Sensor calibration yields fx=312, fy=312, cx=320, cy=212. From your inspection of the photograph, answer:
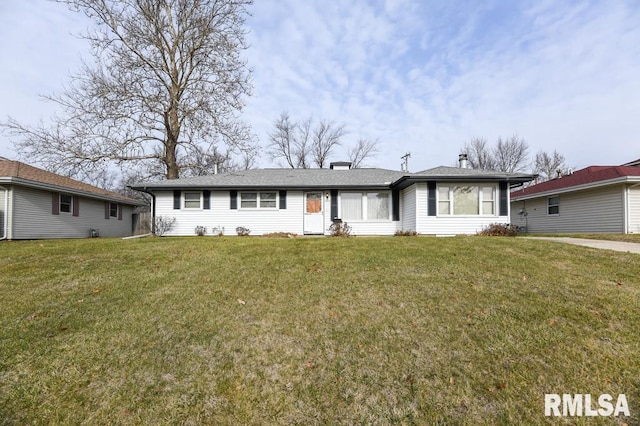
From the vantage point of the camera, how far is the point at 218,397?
2879 millimetres

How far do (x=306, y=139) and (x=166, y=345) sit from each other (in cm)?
3470

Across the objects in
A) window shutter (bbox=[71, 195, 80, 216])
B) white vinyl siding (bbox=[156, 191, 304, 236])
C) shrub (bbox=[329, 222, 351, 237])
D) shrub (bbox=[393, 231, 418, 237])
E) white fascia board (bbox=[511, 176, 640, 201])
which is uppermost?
white fascia board (bbox=[511, 176, 640, 201])

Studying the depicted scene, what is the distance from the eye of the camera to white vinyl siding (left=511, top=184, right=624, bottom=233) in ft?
45.8

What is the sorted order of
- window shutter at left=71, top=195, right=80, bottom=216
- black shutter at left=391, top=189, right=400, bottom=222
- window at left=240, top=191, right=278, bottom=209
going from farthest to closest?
window shutter at left=71, top=195, right=80, bottom=216 → window at left=240, top=191, right=278, bottom=209 → black shutter at left=391, top=189, right=400, bottom=222

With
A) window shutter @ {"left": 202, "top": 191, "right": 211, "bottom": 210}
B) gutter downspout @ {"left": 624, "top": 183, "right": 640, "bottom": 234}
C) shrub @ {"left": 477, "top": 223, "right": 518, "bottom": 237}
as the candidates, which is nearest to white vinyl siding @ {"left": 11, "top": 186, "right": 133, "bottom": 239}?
window shutter @ {"left": 202, "top": 191, "right": 211, "bottom": 210}

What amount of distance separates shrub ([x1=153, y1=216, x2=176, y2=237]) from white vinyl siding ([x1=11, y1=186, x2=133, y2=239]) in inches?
188

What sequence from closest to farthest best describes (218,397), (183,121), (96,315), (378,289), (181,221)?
1. (218,397)
2. (96,315)
3. (378,289)
4. (181,221)
5. (183,121)

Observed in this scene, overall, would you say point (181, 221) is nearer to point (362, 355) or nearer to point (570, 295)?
point (362, 355)

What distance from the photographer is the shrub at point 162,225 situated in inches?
591

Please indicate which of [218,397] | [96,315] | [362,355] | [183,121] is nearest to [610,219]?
[362,355]

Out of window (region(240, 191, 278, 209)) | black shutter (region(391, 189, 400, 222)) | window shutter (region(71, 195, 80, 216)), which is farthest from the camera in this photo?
window shutter (region(71, 195, 80, 216))

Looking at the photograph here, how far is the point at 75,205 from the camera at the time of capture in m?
16.4

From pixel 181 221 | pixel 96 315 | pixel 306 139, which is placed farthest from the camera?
pixel 306 139

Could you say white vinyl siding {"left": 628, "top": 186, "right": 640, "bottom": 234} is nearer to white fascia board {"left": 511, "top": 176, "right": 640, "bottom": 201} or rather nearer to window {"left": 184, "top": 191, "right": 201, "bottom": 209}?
white fascia board {"left": 511, "top": 176, "right": 640, "bottom": 201}
